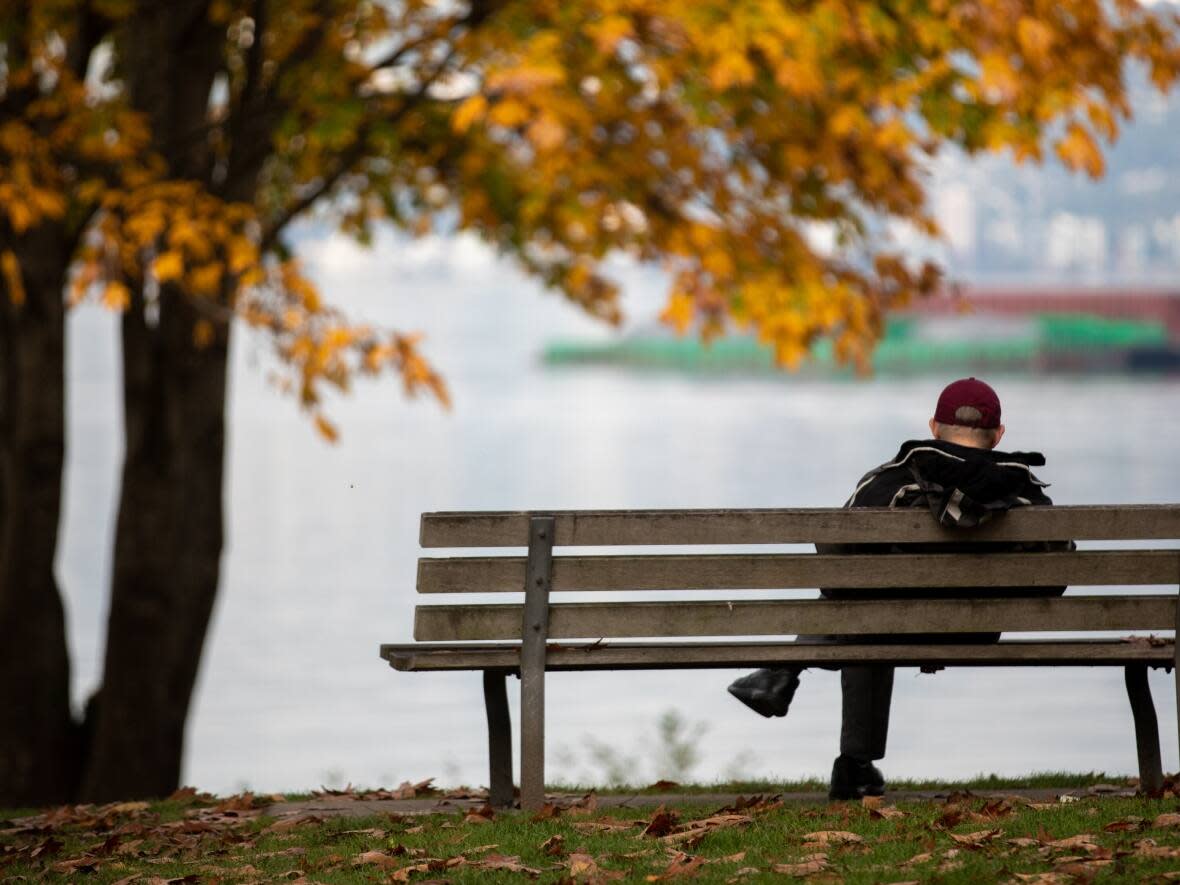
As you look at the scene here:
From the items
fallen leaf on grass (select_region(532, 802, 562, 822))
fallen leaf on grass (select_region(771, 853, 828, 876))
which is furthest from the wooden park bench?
fallen leaf on grass (select_region(771, 853, 828, 876))

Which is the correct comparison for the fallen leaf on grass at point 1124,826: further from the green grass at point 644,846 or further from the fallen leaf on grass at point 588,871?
the fallen leaf on grass at point 588,871

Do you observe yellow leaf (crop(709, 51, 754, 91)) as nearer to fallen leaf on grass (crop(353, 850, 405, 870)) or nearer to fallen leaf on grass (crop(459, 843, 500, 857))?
fallen leaf on grass (crop(459, 843, 500, 857))

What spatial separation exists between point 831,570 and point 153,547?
5.87 metres

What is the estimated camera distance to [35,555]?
10688 millimetres

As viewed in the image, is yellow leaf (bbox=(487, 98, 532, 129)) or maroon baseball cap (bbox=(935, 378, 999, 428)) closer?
maroon baseball cap (bbox=(935, 378, 999, 428))

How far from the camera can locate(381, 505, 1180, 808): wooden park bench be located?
5.76 m

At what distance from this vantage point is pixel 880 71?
29.4ft

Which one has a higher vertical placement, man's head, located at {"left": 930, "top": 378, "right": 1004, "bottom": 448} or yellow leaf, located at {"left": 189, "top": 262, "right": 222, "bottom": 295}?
yellow leaf, located at {"left": 189, "top": 262, "right": 222, "bottom": 295}

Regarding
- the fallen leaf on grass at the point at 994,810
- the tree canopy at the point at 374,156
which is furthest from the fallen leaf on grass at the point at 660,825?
the tree canopy at the point at 374,156

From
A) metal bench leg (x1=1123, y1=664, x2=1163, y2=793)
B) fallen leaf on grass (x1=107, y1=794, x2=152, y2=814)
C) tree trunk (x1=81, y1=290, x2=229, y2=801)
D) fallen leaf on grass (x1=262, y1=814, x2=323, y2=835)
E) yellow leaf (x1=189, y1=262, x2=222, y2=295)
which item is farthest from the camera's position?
tree trunk (x1=81, y1=290, x2=229, y2=801)

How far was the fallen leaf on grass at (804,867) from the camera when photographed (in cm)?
490

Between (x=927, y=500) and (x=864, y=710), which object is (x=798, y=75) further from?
(x=864, y=710)

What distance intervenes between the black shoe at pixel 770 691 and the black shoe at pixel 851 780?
29cm

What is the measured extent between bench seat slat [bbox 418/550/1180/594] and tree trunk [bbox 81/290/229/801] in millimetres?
5273
